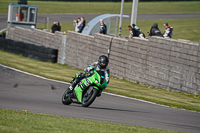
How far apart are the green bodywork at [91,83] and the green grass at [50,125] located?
6.25ft

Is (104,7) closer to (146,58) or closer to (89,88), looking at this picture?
(146,58)

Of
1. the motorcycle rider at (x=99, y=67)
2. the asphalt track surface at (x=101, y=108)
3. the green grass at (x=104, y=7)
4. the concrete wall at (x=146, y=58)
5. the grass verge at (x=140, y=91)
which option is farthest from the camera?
the green grass at (x=104, y=7)

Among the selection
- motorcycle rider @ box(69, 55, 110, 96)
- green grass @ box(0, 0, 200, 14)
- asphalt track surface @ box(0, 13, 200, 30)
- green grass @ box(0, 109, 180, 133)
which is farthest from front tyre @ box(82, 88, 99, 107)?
green grass @ box(0, 0, 200, 14)

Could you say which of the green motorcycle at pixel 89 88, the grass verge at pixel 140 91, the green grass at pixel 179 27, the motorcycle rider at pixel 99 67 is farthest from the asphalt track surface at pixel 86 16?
the green motorcycle at pixel 89 88

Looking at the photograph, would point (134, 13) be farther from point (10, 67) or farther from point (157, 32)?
point (10, 67)

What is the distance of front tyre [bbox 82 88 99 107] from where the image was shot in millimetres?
8906

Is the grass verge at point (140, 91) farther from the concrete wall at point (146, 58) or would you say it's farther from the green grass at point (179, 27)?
the green grass at point (179, 27)

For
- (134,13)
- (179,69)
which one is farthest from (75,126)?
(134,13)

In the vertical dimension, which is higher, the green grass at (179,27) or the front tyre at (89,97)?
the green grass at (179,27)

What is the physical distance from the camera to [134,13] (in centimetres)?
1997

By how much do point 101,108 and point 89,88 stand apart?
3.08 feet

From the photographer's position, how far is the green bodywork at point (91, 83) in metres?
8.95

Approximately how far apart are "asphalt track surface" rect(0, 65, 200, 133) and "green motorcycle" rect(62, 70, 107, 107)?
224 millimetres

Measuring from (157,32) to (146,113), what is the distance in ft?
26.6
